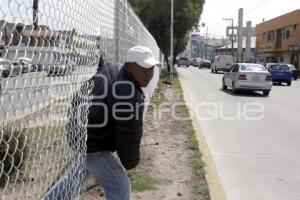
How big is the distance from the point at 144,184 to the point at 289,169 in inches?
100

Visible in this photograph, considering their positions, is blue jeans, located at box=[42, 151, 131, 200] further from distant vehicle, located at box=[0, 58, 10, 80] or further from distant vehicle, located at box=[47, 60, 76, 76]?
distant vehicle, located at box=[0, 58, 10, 80]

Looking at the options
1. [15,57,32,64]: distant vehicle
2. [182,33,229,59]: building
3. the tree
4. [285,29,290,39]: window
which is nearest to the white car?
[15,57,32,64]: distant vehicle

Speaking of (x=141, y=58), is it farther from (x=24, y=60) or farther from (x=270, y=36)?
(x=270, y=36)

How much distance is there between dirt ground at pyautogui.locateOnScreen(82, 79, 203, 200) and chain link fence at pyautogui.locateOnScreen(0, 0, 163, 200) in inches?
55.6

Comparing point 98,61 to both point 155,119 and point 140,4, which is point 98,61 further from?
point 140,4

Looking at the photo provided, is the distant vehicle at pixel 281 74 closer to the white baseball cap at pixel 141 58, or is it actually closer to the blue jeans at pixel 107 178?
the blue jeans at pixel 107 178

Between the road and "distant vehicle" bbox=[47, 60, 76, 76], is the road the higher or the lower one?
the lower one

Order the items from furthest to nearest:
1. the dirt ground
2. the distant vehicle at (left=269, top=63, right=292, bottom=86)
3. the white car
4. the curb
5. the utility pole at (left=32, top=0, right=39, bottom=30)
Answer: the distant vehicle at (left=269, top=63, right=292, bottom=86) < the white car < the curb < the dirt ground < the utility pole at (left=32, top=0, right=39, bottom=30)

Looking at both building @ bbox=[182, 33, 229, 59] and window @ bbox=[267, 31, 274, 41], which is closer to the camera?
window @ bbox=[267, 31, 274, 41]

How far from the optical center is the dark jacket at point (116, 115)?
11.0 ft

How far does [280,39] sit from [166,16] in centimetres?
2423

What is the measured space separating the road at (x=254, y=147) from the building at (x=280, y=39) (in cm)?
3863

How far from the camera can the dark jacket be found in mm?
3359

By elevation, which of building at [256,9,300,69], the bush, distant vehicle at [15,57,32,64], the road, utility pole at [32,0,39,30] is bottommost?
the road
